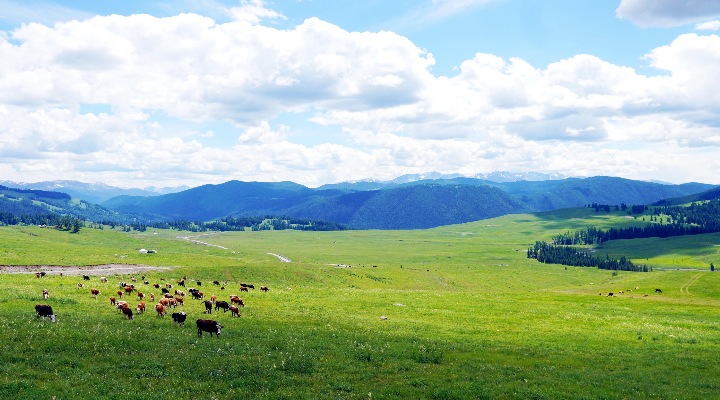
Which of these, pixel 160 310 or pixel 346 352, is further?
pixel 160 310

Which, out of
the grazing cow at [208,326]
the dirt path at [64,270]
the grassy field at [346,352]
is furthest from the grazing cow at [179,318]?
the dirt path at [64,270]

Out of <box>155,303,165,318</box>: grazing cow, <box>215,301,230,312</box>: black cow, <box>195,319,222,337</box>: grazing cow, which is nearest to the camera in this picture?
<box>195,319,222,337</box>: grazing cow

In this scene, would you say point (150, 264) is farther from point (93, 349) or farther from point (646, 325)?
point (646, 325)

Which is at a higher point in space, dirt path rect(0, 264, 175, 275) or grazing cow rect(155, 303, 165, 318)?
grazing cow rect(155, 303, 165, 318)

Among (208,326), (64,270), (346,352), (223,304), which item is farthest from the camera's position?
(64,270)

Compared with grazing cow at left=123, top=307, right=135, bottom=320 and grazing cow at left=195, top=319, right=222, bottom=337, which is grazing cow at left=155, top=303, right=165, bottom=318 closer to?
grazing cow at left=123, top=307, right=135, bottom=320

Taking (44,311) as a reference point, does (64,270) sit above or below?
below

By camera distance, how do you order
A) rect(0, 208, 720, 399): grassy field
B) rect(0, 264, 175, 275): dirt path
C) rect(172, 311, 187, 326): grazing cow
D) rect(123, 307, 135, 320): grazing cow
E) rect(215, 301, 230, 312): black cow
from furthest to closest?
rect(0, 264, 175, 275): dirt path, rect(215, 301, 230, 312): black cow, rect(123, 307, 135, 320): grazing cow, rect(172, 311, 187, 326): grazing cow, rect(0, 208, 720, 399): grassy field

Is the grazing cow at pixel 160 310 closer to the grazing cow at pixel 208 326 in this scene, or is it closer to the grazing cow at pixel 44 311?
the grazing cow at pixel 208 326

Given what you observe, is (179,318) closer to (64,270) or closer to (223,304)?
(223,304)

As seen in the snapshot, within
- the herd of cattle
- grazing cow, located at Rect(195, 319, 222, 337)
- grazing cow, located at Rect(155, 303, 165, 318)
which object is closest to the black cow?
the herd of cattle

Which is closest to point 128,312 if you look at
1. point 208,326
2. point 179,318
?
point 179,318

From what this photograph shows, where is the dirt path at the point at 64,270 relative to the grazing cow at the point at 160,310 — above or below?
below

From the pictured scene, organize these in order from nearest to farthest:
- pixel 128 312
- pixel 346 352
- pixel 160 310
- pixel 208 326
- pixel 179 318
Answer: pixel 346 352, pixel 208 326, pixel 179 318, pixel 128 312, pixel 160 310
